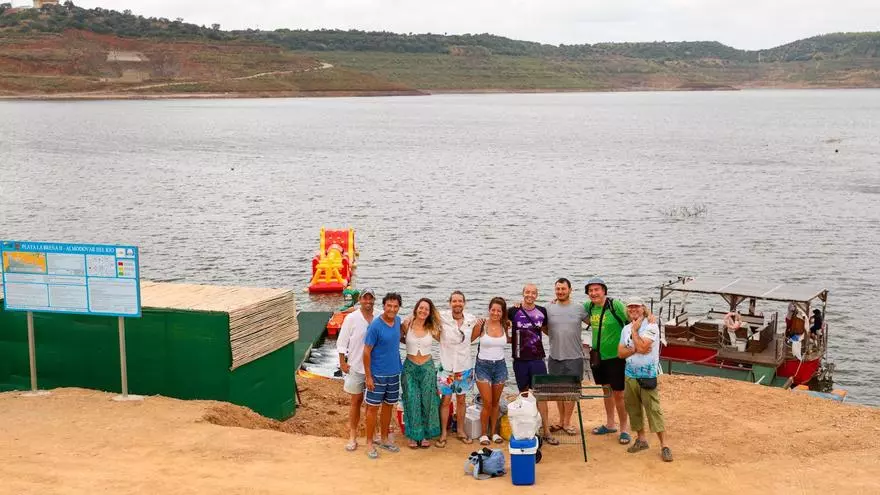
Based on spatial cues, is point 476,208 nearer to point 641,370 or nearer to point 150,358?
point 150,358

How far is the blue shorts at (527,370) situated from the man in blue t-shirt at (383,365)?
1.41 m

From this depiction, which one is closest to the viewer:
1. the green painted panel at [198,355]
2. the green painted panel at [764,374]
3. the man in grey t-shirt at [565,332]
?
the man in grey t-shirt at [565,332]

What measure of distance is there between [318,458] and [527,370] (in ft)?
8.63

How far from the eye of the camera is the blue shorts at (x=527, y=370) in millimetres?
11391

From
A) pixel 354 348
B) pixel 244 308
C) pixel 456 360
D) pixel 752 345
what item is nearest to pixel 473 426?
pixel 456 360

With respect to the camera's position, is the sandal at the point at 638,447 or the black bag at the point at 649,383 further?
the sandal at the point at 638,447

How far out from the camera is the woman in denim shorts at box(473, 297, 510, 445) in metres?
11.2

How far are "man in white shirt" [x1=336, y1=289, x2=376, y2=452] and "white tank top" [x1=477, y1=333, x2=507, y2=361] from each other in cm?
135

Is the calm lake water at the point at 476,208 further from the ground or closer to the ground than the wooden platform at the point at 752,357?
closer to the ground

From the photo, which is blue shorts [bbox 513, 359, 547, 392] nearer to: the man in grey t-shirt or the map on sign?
the man in grey t-shirt

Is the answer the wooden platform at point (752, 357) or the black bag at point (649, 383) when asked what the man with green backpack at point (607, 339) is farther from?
the wooden platform at point (752, 357)

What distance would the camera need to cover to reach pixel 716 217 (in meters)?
51.8

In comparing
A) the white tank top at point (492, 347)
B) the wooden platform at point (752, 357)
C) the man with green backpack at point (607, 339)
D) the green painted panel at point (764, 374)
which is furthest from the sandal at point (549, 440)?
the wooden platform at point (752, 357)

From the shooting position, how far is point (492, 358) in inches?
443
